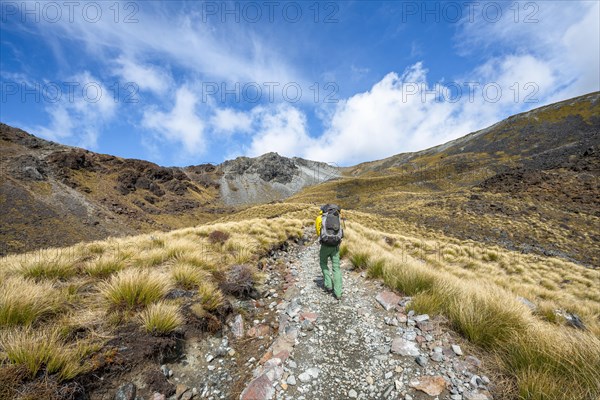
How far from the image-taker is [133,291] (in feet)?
13.8

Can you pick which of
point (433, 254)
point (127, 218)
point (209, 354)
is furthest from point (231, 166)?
point (209, 354)

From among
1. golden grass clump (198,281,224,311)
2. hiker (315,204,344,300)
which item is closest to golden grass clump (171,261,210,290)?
golden grass clump (198,281,224,311)

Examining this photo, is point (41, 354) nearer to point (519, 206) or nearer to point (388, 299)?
point (388, 299)

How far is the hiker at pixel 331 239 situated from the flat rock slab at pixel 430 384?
2.86 m

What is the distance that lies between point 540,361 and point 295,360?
319 centimetres

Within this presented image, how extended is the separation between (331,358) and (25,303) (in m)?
4.36

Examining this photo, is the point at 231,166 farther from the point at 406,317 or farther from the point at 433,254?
the point at 406,317

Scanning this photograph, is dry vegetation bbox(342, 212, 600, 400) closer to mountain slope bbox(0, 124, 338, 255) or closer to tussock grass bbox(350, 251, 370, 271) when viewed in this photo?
tussock grass bbox(350, 251, 370, 271)

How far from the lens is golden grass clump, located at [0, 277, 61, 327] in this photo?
3.25m

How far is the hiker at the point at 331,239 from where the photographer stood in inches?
246

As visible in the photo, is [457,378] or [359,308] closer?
[457,378]

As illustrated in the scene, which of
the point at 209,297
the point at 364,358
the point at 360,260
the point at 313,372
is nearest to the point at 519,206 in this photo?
the point at 360,260

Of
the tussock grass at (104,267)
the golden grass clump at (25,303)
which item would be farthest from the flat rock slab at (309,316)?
the tussock grass at (104,267)

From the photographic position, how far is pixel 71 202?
4625 centimetres
